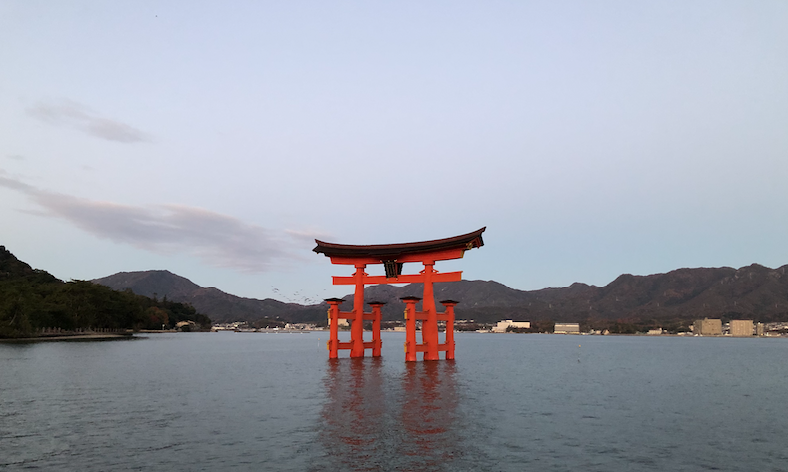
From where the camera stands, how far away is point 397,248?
1652 inches

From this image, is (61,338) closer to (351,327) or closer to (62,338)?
(62,338)

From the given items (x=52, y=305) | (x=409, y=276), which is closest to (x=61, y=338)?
(x=52, y=305)

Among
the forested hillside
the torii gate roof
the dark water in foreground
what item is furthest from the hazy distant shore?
the torii gate roof

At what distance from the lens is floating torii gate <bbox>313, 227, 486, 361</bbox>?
4041cm

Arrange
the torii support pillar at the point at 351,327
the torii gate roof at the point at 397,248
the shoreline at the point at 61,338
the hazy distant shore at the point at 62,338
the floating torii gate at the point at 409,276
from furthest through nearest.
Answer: the hazy distant shore at the point at 62,338, the shoreline at the point at 61,338, the torii support pillar at the point at 351,327, the floating torii gate at the point at 409,276, the torii gate roof at the point at 397,248

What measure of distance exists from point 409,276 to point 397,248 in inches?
116

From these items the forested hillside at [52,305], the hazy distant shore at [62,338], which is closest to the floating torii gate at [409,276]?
the forested hillside at [52,305]

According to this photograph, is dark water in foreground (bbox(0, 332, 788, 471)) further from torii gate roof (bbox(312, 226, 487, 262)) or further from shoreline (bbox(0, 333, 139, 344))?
shoreline (bbox(0, 333, 139, 344))

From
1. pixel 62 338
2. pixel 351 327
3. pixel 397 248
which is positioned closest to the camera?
pixel 397 248

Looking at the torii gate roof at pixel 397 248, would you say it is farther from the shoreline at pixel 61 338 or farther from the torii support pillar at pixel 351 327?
the shoreline at pixel 61 338

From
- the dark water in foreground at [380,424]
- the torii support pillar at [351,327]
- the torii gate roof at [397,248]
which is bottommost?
the dark water in foreground at [380,424]

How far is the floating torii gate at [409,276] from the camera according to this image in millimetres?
40406

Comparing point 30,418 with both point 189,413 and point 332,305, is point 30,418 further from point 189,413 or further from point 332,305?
point 332,305

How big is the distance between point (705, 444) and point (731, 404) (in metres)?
12.5
